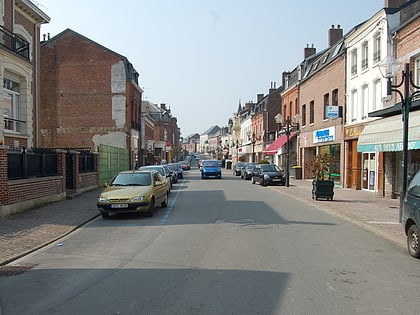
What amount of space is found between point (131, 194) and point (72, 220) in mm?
1921

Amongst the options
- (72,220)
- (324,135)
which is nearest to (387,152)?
(324,135)

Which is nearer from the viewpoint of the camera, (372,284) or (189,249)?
(372,284)

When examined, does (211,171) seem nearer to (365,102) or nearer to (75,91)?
(75,91)

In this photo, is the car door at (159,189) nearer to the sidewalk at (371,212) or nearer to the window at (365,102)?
the sidewalk at (371,212)

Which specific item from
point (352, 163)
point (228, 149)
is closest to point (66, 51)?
point (352, 163)

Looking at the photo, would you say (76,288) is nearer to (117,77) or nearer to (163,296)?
(163,296)

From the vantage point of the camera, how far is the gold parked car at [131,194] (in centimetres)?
1347

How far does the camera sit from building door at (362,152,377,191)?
74.7 ft

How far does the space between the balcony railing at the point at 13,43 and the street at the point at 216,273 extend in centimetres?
1105

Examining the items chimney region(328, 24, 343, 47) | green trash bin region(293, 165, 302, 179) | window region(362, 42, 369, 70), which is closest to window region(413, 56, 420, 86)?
window region(362, 42, 369, 70)

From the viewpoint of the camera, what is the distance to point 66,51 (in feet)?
130

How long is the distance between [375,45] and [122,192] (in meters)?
15.7

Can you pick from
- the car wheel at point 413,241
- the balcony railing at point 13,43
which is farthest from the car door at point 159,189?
the car wheel at point 413,241

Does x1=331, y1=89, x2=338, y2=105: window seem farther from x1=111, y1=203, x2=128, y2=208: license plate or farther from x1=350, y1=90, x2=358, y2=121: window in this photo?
x1=111, y1=203, x2=128, y2=208: license plate
